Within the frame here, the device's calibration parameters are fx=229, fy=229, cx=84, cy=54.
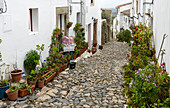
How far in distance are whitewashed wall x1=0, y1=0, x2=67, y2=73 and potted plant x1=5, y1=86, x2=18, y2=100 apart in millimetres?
897

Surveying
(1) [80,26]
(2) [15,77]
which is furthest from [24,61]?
(1) [80,26]

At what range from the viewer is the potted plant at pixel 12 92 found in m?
5.58

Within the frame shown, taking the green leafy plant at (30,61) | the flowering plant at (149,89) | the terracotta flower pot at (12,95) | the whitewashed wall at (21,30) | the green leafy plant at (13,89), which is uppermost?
the whitewashed wall at (21,30)

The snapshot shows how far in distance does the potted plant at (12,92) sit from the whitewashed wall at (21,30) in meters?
0.90

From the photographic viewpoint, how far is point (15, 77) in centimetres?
634

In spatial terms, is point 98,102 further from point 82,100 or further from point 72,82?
point 72,82

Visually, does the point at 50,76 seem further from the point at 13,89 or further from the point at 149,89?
the point at 149,89

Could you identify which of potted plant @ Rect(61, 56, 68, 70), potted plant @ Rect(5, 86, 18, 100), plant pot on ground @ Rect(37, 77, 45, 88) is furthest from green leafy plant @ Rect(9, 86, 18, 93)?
potted plant @ Rect(61, 56, 68, 70)

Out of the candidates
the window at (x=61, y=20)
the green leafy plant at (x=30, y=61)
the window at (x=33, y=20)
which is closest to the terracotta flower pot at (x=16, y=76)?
the green leafy plant at (x=30, y=61)

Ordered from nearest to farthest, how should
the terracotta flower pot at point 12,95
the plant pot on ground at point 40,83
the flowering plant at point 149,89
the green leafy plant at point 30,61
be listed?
the flowering plant at point 149,89 → the terracotta flower pot at point 12,95 → the plant pot on ground at point 40,83 → the green leafy plant at point 30,61

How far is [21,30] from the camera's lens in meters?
7.07

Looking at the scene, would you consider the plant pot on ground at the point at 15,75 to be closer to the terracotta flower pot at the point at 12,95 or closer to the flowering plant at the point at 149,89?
the terracotta flower pot at the point at 12,95

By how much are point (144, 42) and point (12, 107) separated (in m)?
6.81

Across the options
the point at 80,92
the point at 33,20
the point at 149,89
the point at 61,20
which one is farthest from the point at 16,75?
the point at 61,20
